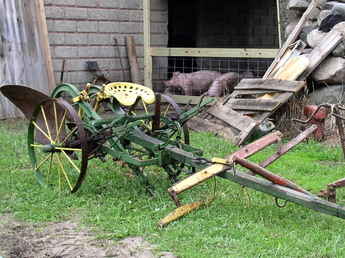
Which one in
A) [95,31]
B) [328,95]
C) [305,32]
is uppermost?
[305,32]

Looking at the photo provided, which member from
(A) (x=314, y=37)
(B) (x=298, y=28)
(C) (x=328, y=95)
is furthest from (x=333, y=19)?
(C) (x=328, y=95)

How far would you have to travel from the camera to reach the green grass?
441cm

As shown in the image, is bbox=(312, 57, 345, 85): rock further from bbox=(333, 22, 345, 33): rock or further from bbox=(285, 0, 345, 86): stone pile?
bbox=(333, 22, 345, 33): rock

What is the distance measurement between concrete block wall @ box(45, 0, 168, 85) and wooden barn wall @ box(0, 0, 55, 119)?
1.78 ft

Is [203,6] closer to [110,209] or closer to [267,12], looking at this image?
[267,12]

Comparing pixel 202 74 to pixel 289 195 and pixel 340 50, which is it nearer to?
pixel 340 50

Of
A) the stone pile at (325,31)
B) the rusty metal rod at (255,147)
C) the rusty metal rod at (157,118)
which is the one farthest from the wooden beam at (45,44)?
the rusty metal rod at (255,147)

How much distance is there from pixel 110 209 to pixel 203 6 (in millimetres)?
10963

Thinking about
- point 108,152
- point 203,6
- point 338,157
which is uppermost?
point 203,6

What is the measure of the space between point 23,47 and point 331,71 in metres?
4.94

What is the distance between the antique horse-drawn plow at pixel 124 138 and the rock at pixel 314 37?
140 inches

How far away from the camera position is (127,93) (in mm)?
5930

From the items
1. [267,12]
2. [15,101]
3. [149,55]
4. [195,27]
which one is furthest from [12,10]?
[267,12]

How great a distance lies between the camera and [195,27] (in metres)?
15.6
